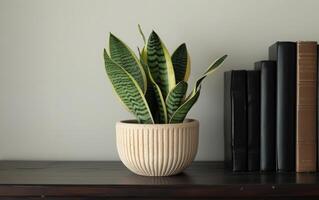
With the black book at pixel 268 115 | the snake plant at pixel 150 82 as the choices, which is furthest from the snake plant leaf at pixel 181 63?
the black book at pixel 268 115

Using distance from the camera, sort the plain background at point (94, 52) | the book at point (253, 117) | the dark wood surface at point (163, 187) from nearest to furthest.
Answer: the dark wood surface at point (163, 187), the book at point (253, 117), the plain background at point (94, 52)

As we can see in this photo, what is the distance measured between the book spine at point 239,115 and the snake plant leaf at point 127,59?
0.55 feet

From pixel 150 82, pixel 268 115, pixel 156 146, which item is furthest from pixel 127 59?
pixel 268 115

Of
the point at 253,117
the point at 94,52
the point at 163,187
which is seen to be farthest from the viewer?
the point at 94,52

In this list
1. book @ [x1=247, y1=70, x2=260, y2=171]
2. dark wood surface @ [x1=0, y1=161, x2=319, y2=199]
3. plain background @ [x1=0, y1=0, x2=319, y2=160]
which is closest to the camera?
dark wood surface @ [x1=0, y1=161, x2=319, y2=199]

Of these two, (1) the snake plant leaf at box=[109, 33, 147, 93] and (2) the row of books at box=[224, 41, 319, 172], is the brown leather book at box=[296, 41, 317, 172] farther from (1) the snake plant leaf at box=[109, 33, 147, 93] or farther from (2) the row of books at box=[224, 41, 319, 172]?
(1) the snake plant leaf at box=[109, 33, 147, 93]

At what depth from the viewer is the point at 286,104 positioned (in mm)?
645

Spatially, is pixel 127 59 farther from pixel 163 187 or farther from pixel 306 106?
pixel 306 106

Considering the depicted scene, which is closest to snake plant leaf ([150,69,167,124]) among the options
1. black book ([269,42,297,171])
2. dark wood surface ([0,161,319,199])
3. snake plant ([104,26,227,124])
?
snake plant ([104,26,227,124])

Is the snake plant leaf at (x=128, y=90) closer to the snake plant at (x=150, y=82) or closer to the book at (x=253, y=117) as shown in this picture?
the snake plant at (x=150, y=82)

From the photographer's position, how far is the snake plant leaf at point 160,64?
0.62 meters

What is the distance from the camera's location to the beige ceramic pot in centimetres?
60

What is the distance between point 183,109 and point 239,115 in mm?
115

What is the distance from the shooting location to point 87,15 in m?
0.79
